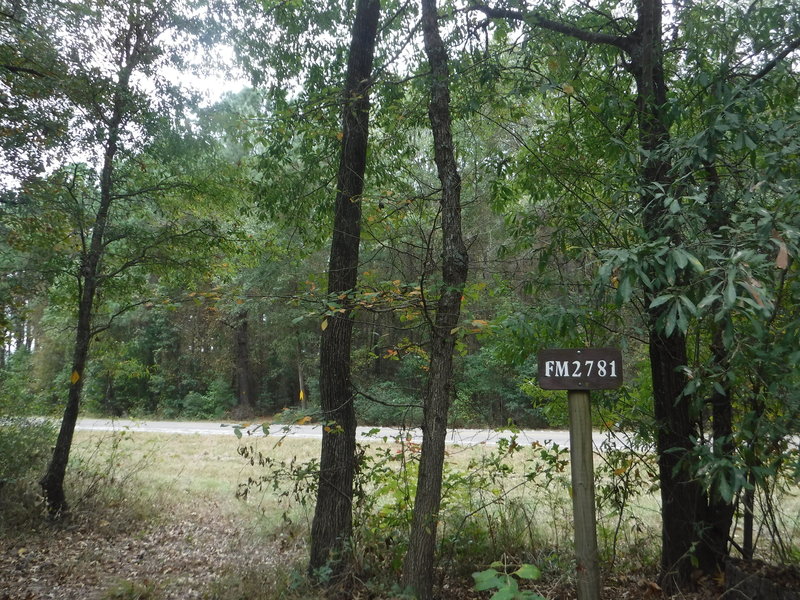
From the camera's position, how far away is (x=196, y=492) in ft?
30.7

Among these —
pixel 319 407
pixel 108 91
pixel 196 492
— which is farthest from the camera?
pixel 196 492

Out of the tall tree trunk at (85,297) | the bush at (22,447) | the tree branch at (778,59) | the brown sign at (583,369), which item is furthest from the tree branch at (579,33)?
the bush at (22,447)

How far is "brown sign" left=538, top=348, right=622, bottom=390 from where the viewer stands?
130 inches

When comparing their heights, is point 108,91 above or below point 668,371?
above

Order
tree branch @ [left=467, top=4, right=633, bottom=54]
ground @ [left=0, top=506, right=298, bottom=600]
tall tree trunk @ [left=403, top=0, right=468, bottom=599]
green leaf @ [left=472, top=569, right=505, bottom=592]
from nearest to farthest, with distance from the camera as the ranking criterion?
1. green leaf @ [left=472, top=569, right=505, bottom=592]
2. tall tree trunk @ [left=403, top=0, right=468, bottom=599]
3. tree branch @ [left=467, top=4, right=633, bottom=54]
4. ground @ [left=0, top=506, right=298, bottom=600]

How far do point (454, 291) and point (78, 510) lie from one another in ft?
22.0

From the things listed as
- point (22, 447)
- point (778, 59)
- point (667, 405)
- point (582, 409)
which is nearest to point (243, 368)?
point (22, 447)

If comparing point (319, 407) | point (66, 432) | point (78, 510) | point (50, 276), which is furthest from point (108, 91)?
point (78, 510)

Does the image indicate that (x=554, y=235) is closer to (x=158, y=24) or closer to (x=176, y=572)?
(x=176, y=572)

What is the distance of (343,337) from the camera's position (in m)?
5.45

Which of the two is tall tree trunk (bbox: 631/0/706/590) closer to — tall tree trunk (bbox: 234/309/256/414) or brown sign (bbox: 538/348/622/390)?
brown sign (bbox: 538/348/622/390)

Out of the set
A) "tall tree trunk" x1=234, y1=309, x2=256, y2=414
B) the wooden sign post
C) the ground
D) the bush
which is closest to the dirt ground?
the ground

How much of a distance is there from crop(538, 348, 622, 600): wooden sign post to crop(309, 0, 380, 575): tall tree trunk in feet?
6.92

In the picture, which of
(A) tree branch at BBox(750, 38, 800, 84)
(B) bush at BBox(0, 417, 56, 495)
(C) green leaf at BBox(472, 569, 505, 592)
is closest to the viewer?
(C) green leaf at BBox(472, 569, 505, 592)
